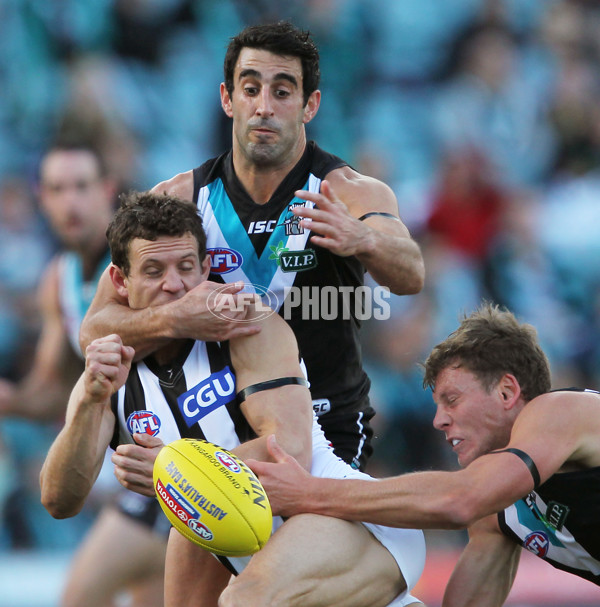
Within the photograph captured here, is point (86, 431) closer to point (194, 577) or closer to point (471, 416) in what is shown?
point (194, 577)

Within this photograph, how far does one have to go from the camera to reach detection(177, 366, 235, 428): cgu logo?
4320mm

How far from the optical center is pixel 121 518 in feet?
21.5

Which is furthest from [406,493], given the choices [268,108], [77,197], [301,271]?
[77,197]

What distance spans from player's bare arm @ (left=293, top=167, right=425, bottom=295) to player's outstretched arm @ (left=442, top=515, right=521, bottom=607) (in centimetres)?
127

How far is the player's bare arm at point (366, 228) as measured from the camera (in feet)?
14.6

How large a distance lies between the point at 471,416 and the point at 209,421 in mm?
1220

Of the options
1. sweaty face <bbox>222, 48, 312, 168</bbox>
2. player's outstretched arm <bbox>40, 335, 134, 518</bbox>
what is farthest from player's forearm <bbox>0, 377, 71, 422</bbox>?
player's outstretched arm <bbox>40, 335, 134, 518</bbox>

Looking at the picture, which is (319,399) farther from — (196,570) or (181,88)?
(181,88)

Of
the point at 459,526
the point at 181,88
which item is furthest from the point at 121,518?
the point at 181,88

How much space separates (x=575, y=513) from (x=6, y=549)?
544 centimetres

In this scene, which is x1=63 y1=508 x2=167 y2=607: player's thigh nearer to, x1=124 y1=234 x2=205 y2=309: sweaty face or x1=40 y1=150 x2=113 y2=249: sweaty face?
x1=124 y1=234 x2=205 y2=309: sweaty face

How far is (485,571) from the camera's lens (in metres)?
4.93

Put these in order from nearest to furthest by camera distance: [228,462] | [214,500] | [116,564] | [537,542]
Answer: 1. [214,500]
2. [228,462]
3. [537,542]
4. [116,564]

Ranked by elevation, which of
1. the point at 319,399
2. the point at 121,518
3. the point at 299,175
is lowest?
the point at 121,518
